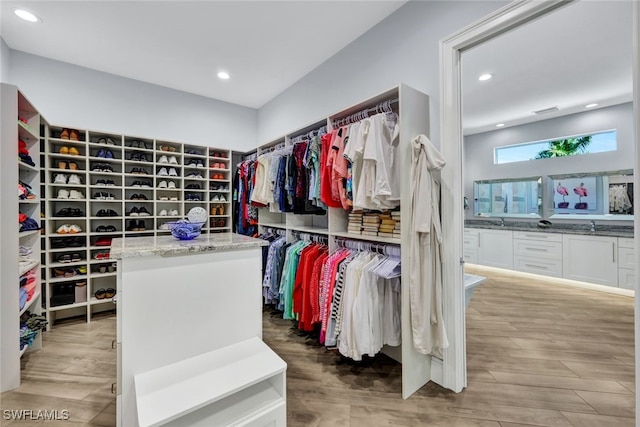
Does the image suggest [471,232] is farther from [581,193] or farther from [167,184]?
[167,184]

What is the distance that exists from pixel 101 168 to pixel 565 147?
7446mm

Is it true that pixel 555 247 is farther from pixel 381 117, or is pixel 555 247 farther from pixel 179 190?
pixel 179 190

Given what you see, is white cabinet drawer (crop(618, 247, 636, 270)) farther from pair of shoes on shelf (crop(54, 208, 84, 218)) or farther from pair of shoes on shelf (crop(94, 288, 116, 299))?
pair of shoes on shelf (crop(54, 208, 84, 218))

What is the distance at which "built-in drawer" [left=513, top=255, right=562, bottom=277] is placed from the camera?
14.7 feet

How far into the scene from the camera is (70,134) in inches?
118

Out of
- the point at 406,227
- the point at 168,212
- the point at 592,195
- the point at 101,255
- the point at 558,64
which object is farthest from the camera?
the point at 592,195

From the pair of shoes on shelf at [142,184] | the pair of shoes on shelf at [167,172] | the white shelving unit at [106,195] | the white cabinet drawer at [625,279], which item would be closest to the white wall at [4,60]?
the white shelving unit at [106,195]

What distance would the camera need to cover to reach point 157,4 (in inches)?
86.2

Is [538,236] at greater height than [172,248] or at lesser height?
lesser

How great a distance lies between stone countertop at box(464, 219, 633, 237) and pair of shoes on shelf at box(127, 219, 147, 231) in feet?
20.3

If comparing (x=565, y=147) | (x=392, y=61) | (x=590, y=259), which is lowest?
(x=590, y=259)

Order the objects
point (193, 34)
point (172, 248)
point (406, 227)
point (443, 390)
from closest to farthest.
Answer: point (172, 248) < point (406, 227) < point (443, 390) < point (193, 34)

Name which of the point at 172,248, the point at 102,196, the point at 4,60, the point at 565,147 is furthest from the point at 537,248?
the point at 4,60

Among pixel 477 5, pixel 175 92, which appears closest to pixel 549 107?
pixel 477 5
